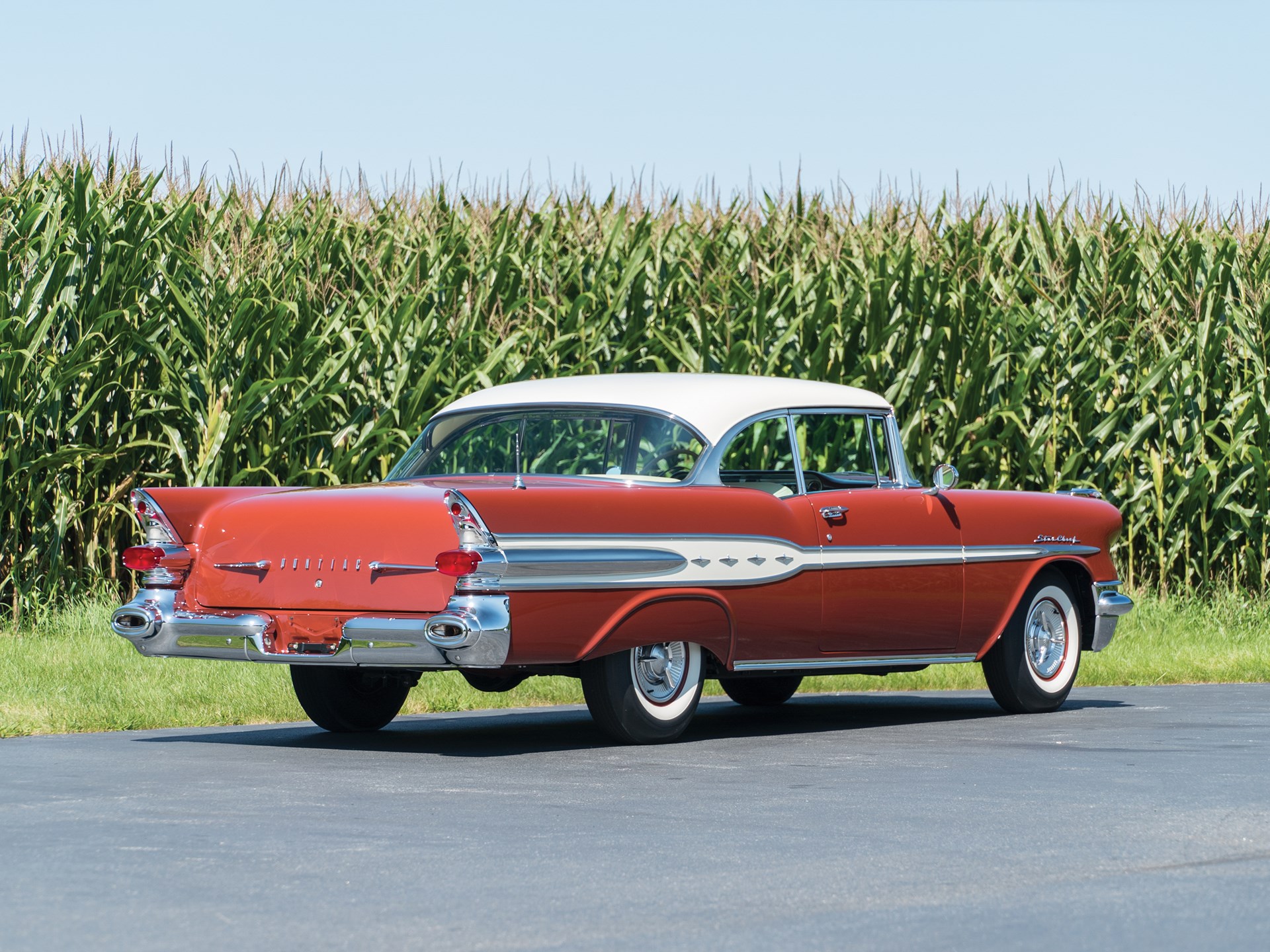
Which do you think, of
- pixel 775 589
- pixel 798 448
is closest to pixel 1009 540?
pixel 798 448

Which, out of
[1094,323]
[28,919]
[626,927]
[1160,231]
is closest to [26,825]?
[28,919]

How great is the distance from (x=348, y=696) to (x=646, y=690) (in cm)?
174

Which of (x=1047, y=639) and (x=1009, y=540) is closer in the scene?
(x=1009, y=540)

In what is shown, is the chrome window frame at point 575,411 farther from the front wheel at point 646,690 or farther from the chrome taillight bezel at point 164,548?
the chrome taillight bezel at point 164,548

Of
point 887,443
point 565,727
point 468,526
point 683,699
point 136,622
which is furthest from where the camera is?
point 887,443

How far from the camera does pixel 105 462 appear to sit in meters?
14.4

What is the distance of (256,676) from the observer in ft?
39.1

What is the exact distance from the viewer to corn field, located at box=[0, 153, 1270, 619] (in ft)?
46.9

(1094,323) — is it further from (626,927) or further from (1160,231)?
(626,927)

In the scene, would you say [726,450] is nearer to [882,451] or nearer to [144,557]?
[882,451]

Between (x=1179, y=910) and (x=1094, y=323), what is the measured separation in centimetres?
1196

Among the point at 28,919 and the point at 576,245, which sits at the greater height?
the point at 576,245

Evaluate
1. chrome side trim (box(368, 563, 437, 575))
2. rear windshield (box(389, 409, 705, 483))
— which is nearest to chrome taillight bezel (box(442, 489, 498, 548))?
chrome side trim (box(368, 563, 437, 575))

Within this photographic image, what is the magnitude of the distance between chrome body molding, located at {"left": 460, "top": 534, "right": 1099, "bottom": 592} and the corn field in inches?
200
